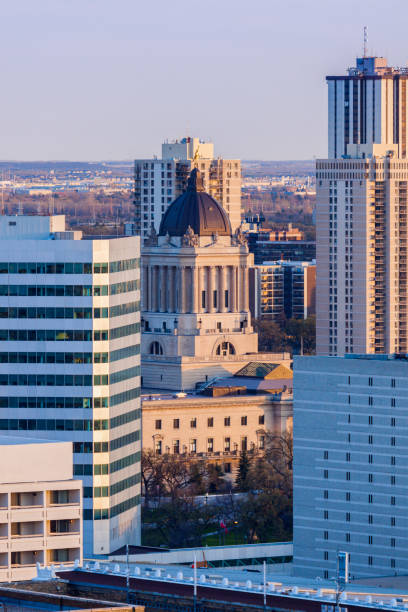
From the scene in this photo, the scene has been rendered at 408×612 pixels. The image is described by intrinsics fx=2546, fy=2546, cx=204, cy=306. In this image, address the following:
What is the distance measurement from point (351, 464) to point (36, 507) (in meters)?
56.4

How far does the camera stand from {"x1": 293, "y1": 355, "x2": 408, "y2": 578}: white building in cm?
16975

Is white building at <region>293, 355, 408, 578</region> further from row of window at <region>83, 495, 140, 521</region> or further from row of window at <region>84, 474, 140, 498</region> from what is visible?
row of window at <region>83, 495, 140, 521</region>

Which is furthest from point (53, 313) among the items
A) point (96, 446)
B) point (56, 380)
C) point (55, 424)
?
point (96, 446)

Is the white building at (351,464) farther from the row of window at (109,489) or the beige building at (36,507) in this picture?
the beige building at (36,507)

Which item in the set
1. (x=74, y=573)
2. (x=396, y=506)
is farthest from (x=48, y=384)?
(x=74, y=573)

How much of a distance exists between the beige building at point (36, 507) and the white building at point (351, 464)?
49.1 m

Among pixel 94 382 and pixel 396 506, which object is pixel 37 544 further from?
pixel 396 506

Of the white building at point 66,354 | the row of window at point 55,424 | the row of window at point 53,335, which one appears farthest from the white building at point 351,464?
the row of window at point 53,335

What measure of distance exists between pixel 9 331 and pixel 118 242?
873 cm

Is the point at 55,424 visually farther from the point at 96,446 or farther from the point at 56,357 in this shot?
the point at 56,357

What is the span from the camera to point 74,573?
333 feet

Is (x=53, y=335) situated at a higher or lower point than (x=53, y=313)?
lower

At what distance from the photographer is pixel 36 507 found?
395 ft

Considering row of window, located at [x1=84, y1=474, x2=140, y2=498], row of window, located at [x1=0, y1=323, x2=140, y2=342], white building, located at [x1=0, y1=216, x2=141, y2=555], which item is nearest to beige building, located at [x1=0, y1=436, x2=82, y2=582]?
white building, located at [x1=0, y1=216, x2=141, y2=555]
